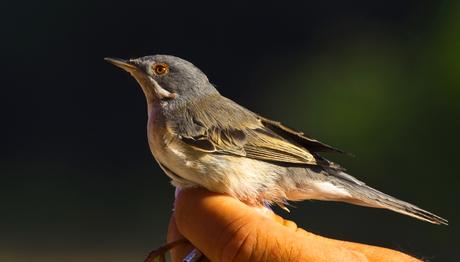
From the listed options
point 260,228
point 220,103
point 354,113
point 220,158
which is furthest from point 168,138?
point 354,113

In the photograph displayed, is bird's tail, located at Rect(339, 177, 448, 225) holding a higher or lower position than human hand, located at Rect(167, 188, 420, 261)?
higher

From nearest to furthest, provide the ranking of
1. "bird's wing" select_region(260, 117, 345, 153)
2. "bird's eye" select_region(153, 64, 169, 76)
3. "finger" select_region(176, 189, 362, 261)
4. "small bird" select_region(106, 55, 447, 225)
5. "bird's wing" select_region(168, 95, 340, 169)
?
"finger" select_region(176, 189, 362, 261) < "small bird" select_region(106, 55, 447, 225) < "bird's wing" select_region(168, 95, 340, 169) < "bird's wing" select_region(260, 117, 345, 153) < "bird's eye" select_region(153, 64, 169, 76)

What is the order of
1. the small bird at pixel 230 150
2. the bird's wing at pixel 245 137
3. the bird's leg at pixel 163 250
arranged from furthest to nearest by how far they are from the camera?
the bird's wing at pixel 245 137 < the small bird at pixel 230 150 < the bird's leg at pixel 163 250

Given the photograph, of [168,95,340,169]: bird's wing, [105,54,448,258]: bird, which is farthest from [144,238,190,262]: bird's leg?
[168,95,340,169]: bird's wing

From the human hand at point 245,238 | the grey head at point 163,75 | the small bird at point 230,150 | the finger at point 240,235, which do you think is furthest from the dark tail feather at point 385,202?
the grey head at point 163,75

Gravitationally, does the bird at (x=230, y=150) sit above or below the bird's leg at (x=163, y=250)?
above

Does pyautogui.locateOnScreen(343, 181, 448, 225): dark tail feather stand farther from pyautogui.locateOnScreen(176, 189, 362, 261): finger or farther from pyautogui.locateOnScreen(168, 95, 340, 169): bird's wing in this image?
pyautogui.locateOnScreen(176, 189, 362, 261): finger

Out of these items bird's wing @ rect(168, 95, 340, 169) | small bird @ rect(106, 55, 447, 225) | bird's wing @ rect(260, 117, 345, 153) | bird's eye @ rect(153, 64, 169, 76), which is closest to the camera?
small bird @ rect(106, 55, 447, 225)

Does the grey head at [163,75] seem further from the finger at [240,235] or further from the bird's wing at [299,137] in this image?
the finger at [240,235]

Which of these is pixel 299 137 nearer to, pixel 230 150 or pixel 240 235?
pixel 230 150

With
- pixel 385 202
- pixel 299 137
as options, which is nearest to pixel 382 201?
pixel 385 202
